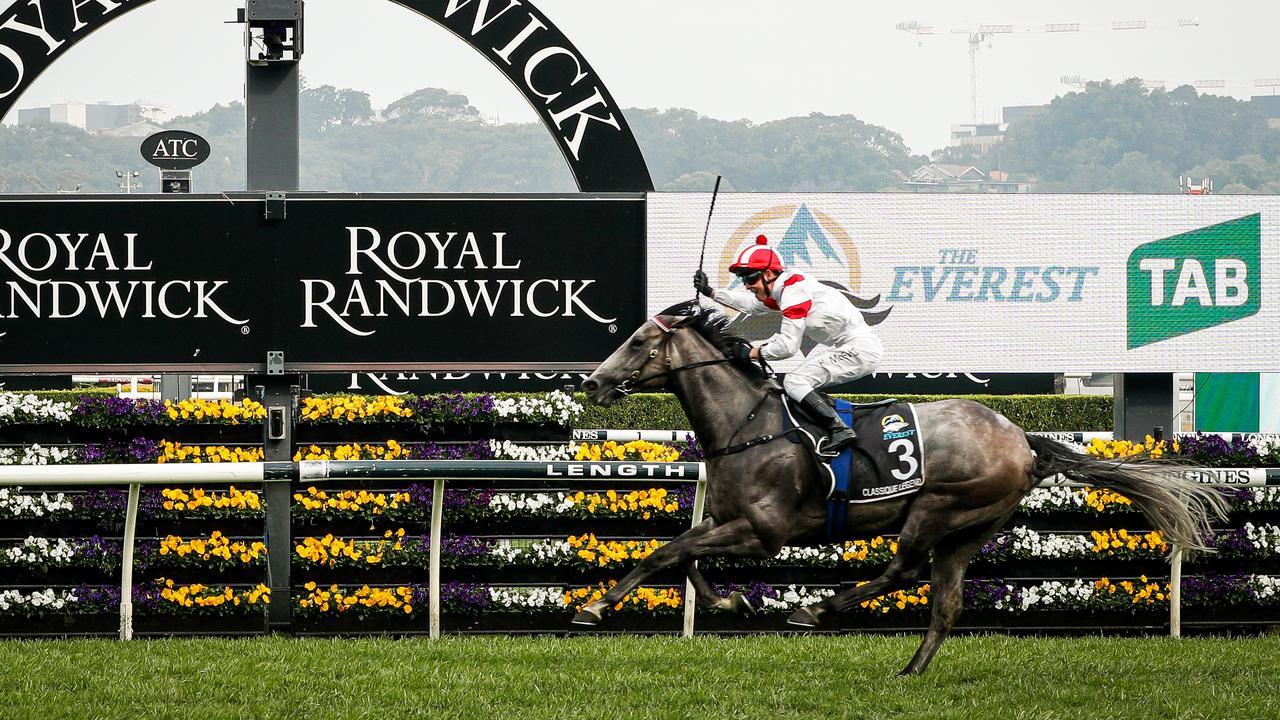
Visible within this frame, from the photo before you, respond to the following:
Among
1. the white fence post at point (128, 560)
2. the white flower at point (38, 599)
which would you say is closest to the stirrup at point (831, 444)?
the white fence post at point (128, 560)

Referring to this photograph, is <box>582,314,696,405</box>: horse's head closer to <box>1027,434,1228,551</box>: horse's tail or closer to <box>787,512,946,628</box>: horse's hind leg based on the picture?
<box>787,512,946,628</box>: horse's hind leg

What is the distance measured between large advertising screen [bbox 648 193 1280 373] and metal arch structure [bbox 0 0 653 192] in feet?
3.62

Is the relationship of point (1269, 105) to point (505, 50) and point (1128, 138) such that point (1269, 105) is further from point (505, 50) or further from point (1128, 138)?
point (505, 50)

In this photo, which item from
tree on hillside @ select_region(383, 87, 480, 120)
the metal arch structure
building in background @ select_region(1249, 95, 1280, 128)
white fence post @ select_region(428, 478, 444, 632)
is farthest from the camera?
building in background @ select_region(1249, 95, 1280, 128)

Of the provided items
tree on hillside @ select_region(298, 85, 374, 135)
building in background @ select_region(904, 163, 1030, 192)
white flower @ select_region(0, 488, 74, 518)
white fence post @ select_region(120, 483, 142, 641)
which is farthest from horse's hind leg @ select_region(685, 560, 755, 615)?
tree on hillside @ select_region(298, 85, 374, 135)

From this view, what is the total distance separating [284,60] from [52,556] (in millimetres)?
3083

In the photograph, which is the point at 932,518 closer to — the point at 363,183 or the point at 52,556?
the point at 52,556

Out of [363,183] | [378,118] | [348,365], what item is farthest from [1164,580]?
[378,118]

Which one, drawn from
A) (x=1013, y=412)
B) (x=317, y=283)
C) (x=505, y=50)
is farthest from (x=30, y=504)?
(x=1013, y=412)

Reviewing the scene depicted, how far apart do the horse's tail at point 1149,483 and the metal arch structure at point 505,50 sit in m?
3.37

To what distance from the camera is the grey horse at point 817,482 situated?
6.25 meters

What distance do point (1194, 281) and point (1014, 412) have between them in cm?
1430

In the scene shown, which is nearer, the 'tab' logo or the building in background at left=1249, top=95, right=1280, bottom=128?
the 'tab' logo

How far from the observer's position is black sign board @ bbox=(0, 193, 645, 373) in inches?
319
